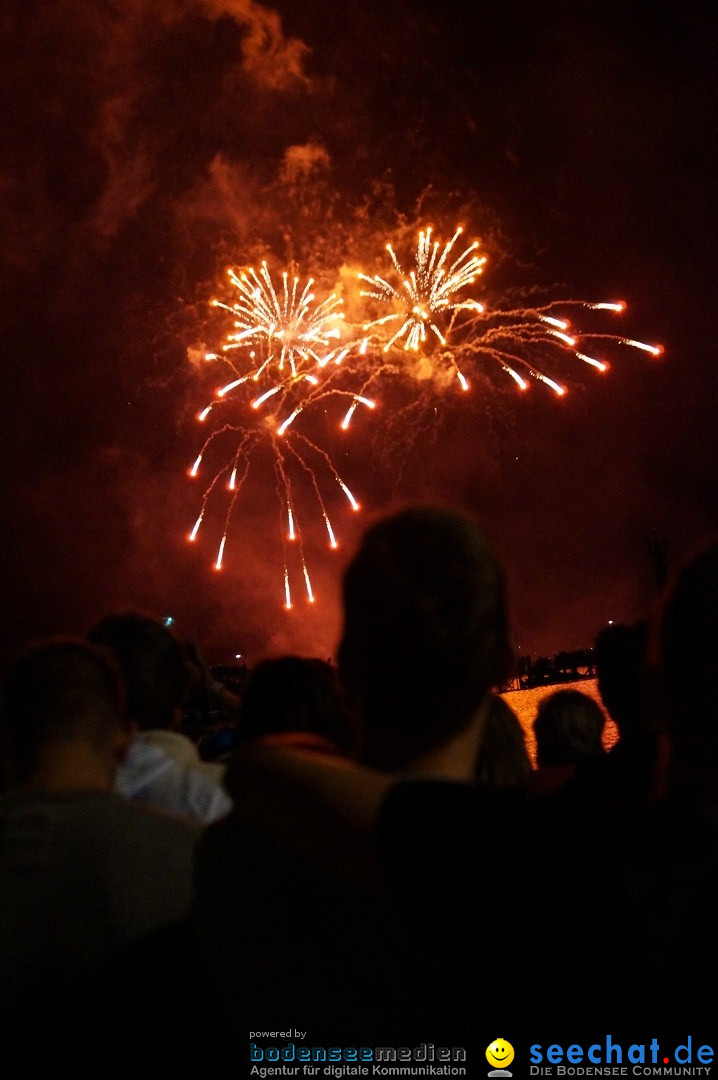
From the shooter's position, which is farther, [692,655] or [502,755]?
[502,755]

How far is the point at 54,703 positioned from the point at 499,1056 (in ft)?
5.00

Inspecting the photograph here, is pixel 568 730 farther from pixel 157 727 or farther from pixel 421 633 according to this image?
pixel 421 633

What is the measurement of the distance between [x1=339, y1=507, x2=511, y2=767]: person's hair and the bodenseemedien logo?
19.1 inches

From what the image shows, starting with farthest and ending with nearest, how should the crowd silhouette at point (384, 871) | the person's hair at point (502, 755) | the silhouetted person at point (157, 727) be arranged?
the person's hair at point (502, 755) → the silhouetted person at point (157, 727) → the crowd silhouette at point (384, 871)

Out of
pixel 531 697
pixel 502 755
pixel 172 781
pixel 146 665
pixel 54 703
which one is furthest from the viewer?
pixel 531 697

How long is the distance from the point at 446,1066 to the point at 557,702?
345cm

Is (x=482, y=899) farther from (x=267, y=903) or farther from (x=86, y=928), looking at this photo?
(x=86, y=928)

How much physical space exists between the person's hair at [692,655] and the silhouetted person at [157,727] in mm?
1558

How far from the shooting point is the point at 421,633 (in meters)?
1.45

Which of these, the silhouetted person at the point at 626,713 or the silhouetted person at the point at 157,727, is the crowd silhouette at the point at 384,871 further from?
the silhouetted person at the point at 626,713

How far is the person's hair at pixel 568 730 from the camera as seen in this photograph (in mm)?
4406

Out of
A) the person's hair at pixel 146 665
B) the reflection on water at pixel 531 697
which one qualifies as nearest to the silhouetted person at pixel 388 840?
the person's hair at pixel 146 665

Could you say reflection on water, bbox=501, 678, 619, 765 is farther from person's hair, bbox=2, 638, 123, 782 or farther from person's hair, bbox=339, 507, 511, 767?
person's hair, bbox=339, 507, 511, 767

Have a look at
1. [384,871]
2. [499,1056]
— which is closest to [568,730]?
[499,1056]
